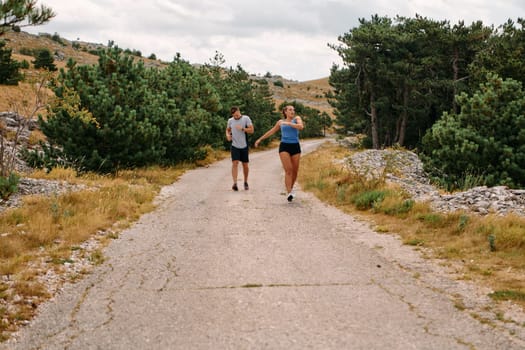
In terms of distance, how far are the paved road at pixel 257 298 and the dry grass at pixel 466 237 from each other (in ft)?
1.58

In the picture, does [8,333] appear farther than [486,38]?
No

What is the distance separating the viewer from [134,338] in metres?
3.81

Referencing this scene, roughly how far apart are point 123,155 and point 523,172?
1384 centimetres

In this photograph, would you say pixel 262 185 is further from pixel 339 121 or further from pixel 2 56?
pixel 339 121

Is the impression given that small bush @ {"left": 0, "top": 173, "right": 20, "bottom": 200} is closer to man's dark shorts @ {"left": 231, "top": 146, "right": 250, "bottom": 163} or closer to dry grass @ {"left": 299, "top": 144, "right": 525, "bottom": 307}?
man's dark shorts @ {"left": 231, "top": 146, "right": 250, "bottom": 163}

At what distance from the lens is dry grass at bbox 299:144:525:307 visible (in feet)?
17.6

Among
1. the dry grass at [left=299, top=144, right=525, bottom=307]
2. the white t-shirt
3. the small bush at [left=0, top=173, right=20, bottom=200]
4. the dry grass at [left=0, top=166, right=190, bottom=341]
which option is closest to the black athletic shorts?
the dry grass at [left=299, top=144, right=525, bottom=307]

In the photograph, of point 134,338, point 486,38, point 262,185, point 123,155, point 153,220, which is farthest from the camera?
point 486,38

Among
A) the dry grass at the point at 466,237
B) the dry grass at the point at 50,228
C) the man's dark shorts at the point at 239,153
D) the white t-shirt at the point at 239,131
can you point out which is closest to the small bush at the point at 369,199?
the dry grass at the point at 466,237

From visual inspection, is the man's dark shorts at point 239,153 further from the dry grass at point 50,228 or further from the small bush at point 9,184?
the small bush at point 9,184

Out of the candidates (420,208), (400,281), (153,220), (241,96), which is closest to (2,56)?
(241,96)

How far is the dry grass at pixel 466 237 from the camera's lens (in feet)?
17.6

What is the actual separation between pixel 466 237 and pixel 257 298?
3861 millimetres

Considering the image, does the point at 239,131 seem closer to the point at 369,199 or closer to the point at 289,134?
the point at 289,134
